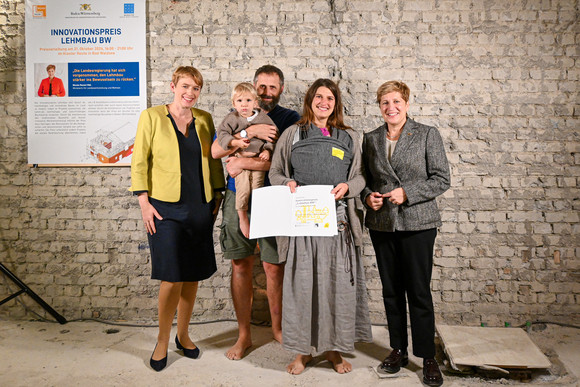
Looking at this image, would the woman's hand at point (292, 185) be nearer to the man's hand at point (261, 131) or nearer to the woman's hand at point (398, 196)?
the man's hand at point (261, 131)

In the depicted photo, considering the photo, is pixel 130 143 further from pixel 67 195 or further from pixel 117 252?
pixel 117 252

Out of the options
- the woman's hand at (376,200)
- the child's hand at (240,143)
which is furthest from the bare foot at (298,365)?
the child's hand at (240,143)

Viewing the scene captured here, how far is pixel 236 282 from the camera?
286 centimetres

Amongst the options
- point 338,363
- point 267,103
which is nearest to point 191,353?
point 338,363

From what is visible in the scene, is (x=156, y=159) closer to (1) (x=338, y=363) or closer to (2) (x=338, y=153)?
(2) (x=338, y=153)

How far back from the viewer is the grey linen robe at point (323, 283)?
2.39 meters

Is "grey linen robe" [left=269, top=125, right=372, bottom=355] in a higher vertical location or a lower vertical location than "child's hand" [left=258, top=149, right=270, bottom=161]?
lower

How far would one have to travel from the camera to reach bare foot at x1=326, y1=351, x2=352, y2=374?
254 cm

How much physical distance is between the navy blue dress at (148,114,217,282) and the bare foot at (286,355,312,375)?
2.81 feet

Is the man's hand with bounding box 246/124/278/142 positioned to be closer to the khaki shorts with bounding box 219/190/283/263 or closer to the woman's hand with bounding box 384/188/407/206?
the khaki shorts with bounding box 219/190/283/263

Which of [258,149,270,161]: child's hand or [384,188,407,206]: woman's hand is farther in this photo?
[258,149,270,161]: child's hand

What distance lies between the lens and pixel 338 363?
8.46ft

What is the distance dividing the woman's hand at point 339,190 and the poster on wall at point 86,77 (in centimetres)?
199

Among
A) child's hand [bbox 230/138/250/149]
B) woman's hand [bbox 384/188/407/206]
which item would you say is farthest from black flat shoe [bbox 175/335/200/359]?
woman's hand [bbox 384/188/407/206]
